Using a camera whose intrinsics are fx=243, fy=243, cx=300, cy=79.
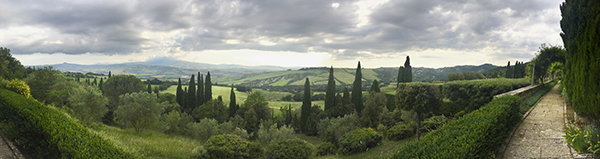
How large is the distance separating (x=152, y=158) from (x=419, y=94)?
1975 cm

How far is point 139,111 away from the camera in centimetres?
2317

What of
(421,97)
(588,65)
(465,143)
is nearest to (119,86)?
(421,97)

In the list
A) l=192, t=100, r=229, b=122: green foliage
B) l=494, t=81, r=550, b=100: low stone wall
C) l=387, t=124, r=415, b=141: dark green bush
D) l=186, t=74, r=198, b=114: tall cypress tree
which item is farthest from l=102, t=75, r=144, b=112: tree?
l=494, t=81, r=550, b=100: low stone wall

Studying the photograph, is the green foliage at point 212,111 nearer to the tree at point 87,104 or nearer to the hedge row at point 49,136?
the tree at point 87,104

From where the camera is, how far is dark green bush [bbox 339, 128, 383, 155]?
69.9 feet

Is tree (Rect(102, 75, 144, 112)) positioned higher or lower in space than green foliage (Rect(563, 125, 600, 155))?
lower

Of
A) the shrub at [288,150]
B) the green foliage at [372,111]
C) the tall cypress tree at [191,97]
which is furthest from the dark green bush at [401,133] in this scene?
the tall cypress tree at [191,97]

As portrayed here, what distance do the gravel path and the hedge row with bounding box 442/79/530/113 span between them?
940 cm

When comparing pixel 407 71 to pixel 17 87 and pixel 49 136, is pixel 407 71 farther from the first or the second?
pixel 17 87

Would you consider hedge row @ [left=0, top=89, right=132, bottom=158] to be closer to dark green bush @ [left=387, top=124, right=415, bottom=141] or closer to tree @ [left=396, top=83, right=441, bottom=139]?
tree @ [left=396, top=83, right=441, bottom=139]

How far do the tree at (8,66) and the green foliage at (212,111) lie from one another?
25746 millimetres

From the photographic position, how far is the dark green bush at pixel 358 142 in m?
21.3

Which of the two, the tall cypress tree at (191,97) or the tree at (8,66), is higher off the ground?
the tree at (8,66)

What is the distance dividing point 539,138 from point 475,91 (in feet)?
51.0
